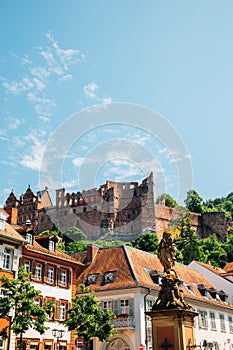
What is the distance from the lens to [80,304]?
33188 millimetres

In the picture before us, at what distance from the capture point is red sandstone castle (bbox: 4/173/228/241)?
427 feet

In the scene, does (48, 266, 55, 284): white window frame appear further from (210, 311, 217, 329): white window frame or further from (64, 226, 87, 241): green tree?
(64, 226, 87, 241): green tree

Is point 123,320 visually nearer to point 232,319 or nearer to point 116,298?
point 116,298

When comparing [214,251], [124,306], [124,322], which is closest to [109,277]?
[124,306]

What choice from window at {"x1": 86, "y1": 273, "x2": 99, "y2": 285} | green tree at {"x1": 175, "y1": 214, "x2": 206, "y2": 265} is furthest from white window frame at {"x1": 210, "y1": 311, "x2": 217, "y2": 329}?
green tree at {"x1": 175, "y1": 214, "x2": 206, "y2": 265}

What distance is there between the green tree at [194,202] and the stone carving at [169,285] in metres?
124

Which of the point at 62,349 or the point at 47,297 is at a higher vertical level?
the point at 47,297

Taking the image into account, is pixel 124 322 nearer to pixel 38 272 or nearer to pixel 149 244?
pixel 38 272

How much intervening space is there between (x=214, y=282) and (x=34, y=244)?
29.5m

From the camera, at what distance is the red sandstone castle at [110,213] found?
13012 cm

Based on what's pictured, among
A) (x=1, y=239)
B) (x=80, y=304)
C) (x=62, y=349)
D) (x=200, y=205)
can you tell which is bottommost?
(x=62, y=349)

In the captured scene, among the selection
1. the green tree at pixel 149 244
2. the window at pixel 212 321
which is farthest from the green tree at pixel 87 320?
the green tree at pixel 149 244

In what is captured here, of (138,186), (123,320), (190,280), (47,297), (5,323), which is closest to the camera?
(5,323)

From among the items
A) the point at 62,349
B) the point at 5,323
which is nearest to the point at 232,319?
the point at 62,349
